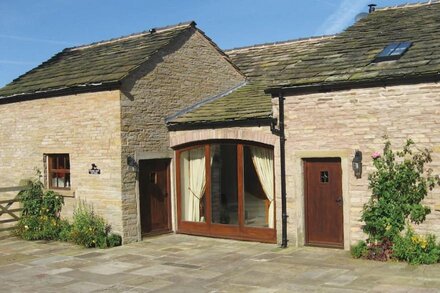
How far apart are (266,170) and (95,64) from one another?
6.35 meters

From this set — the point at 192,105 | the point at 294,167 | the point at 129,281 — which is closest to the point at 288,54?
the point at 192,105

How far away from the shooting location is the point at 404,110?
10.5 m

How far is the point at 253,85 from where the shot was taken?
55.5 feet

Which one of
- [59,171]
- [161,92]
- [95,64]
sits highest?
[95,64]

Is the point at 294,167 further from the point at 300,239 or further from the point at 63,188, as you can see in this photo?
the point at 63,188

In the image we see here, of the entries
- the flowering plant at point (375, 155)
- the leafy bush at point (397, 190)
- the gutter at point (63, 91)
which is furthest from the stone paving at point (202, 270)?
the gutter at point (63, 91)

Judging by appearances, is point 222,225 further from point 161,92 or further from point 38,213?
point 38,213

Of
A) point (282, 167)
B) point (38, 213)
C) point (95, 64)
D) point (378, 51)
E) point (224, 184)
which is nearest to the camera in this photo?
point (378, 51)

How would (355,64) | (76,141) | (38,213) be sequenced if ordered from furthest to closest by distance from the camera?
(38,213), (76,141), (355,64)

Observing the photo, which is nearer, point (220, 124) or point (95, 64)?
point (220, 124)

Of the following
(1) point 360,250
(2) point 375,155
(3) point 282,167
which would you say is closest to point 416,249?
(1) point 360,250

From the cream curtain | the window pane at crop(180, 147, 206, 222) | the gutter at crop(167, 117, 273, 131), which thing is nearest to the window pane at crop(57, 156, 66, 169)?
the gutter at crop(167, 117, 273, 131)

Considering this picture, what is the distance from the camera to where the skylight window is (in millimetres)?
11406

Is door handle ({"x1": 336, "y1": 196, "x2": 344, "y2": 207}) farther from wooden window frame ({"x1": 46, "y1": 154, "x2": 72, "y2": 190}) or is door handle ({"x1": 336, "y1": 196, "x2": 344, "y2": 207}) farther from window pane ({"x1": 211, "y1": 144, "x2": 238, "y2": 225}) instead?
wooden window frame ({"x1": 46, "y1": 154, "x2": 72, "y2": 190})
